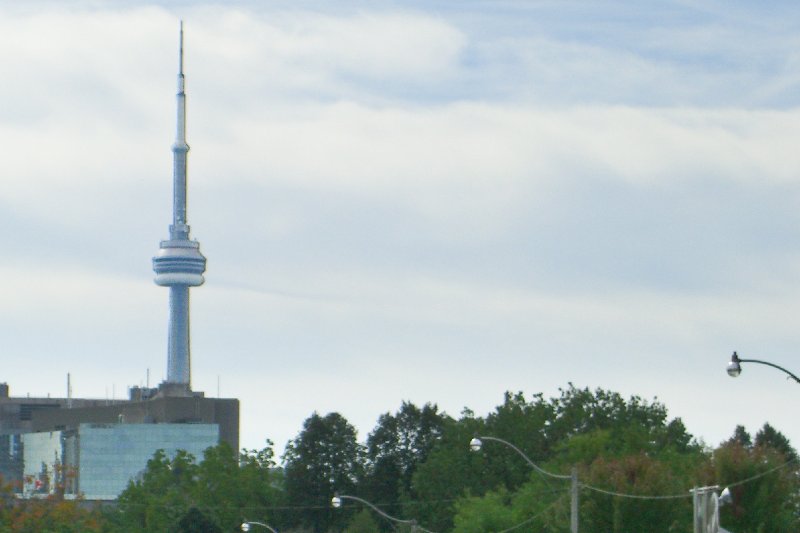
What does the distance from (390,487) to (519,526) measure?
49.1m

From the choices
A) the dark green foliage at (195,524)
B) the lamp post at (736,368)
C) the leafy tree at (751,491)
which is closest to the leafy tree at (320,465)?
the dark green foliage at (195,524)

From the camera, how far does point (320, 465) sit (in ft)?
470

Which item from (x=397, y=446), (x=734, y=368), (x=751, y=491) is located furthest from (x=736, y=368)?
(x=397, y=446)

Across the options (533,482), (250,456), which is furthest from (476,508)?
(250,456)

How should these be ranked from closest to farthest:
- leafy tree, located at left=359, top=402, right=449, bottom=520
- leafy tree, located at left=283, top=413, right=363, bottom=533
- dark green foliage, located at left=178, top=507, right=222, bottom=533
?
dark green foliage, located at left=178, top=507, right=222, bottom=533 → leafy tree, located at left=359, top=402, right=449, bottom=520 → leafy tree, located at left=283, top=413, right=363, bottom=533

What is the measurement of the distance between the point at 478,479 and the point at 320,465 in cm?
2771

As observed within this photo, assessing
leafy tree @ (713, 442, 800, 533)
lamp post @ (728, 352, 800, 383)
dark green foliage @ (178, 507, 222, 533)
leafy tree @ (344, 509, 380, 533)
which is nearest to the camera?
lamp post @ (728, 352, 800, 383)

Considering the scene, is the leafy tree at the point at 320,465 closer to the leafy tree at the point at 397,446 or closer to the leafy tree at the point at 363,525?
the leafy tree at the point at 397,446

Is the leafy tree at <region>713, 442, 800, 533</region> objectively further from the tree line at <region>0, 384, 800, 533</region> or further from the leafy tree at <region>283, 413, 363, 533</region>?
the leafy tree at <region>283, 413, 363, 533</region>

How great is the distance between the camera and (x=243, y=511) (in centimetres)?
14212

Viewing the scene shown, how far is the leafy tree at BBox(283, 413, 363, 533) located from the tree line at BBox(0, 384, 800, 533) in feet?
0.40

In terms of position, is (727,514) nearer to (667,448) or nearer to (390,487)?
(667,448)

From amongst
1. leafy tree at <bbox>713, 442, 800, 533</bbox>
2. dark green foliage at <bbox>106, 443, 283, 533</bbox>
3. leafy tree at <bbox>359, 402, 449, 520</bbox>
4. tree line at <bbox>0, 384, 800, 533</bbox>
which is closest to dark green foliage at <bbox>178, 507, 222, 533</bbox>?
tree line at <bbox>0, 384, 800, 533</bbox>

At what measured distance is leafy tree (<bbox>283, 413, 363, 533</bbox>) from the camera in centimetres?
14162
